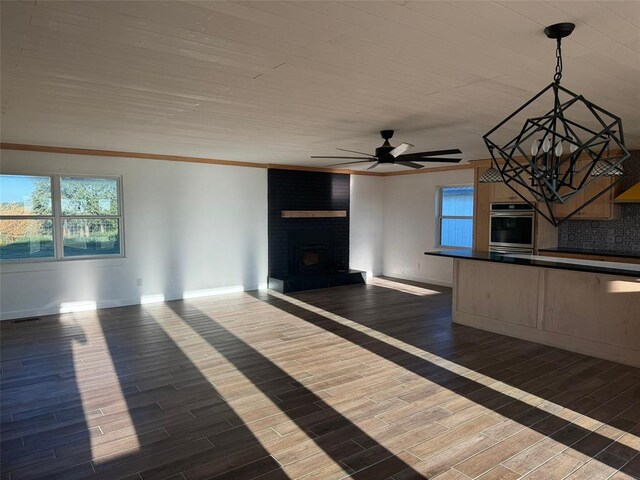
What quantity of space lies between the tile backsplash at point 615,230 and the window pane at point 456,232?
1.66m

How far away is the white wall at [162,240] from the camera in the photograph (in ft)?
19.3

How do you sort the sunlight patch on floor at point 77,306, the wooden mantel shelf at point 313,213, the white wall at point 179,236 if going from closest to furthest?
the white wall at point 179,236, the sunlight patch on floor at point 77,306, the wooden mantel shelf at point 313,213

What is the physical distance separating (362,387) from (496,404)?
103 centimetres

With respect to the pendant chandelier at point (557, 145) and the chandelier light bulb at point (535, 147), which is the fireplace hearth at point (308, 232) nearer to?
the pendant chandelier at point (557, 145)

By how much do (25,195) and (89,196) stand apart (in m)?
0.77

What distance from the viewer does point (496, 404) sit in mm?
3264

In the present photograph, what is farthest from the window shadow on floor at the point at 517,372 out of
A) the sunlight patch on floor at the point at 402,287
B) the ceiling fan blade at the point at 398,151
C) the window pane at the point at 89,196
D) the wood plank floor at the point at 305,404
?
the window pane at the point at 89,196

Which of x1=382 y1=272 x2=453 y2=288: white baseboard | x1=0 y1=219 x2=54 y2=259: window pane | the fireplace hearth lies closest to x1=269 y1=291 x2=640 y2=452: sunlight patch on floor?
the fireplace hearth

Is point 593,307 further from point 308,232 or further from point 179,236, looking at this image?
point 179,236

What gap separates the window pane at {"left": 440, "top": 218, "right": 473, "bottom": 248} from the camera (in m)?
8.03

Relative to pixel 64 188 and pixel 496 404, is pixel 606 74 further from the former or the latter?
pixel 64 188

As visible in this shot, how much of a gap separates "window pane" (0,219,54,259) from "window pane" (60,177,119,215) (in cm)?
36

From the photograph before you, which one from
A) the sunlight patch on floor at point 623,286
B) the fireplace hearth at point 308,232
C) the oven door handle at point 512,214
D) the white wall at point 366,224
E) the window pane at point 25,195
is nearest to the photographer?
the sunlight patch on floor at point 623,286

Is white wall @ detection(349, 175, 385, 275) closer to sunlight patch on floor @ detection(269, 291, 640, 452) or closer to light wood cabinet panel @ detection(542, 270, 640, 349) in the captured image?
sunlight patch on floor @ detection(269, 291, 640, 452)
